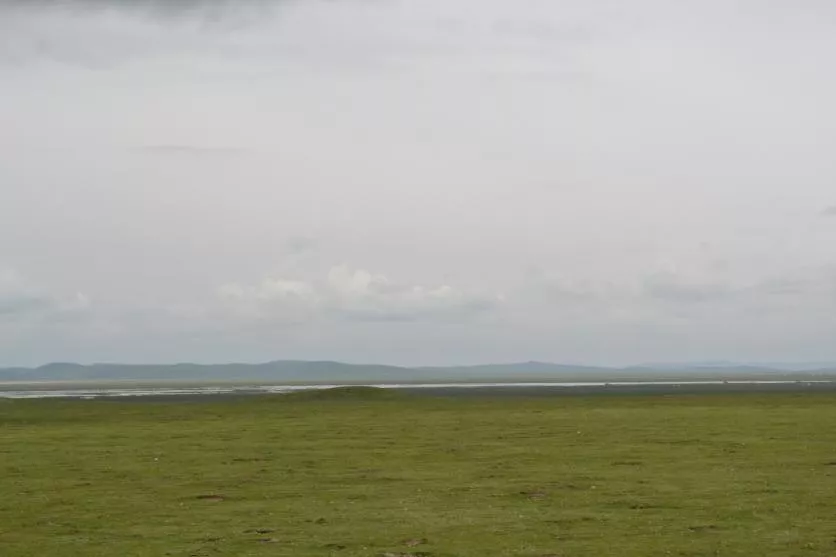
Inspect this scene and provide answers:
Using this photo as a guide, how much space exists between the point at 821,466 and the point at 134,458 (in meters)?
30.4

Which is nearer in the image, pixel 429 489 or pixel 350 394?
pixel 429 489

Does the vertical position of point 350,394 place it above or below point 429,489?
above

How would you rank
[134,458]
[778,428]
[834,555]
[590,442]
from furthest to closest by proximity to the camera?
[778,428]
[590,442]
[134,458]
[834,555]

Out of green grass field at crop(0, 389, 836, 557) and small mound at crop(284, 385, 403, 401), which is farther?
small mound at crop(284, 385, 403, 401)

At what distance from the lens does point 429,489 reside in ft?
109

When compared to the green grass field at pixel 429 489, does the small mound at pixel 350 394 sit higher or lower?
higher

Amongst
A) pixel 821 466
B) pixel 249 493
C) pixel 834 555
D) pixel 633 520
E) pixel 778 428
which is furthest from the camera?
pixel 778 428

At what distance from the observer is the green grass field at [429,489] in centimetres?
2461

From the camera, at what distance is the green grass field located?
24609 mm

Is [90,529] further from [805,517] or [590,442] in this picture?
[590,442]

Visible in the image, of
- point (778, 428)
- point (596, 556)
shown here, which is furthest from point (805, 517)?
A: point (778, 428)

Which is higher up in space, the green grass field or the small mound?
the small mound

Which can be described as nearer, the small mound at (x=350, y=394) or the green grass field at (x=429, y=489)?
the green grass field at (x=429, y=489)

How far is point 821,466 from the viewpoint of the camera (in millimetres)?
37625
